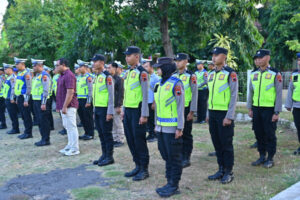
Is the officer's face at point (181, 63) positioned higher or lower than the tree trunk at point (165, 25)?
lower

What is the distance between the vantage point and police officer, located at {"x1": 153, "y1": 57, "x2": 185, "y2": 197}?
4.73 m

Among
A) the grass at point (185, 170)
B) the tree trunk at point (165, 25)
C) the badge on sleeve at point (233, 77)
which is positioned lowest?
the grass at point (185, 170)

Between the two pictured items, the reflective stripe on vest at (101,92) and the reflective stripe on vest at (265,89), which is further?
the reflective stripe on vest at (101,92)

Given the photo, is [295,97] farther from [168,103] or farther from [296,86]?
[168,103]

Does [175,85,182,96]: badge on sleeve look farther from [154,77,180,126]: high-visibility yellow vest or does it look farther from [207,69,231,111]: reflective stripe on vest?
[207,69,231,111]: reflective stripe on vest

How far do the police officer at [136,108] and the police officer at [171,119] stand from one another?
0.69 m

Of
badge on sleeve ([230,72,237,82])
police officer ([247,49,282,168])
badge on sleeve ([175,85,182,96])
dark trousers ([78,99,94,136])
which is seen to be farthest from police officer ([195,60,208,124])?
badge on sleeve ([175,85,182,96])

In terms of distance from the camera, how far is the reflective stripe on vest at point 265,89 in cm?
595

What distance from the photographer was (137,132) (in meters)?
5.55

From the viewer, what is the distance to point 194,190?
4.97 meters

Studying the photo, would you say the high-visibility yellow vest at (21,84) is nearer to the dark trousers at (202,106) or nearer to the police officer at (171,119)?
the dark trousers at (202,106)

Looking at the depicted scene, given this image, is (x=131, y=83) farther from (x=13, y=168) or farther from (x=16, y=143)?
(x=16, y=143)

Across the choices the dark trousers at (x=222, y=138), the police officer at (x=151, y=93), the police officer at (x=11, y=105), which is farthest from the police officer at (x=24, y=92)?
the dark trousers at (x=222, y=138)

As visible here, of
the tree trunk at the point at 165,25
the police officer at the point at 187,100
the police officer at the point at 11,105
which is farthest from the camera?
the tree trunk at the point at 165,25
